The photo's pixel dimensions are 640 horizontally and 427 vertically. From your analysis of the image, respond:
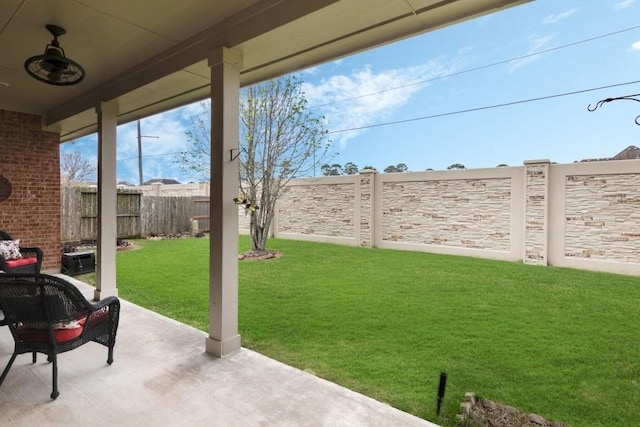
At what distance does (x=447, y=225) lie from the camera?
877 cm

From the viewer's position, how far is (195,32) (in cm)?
300

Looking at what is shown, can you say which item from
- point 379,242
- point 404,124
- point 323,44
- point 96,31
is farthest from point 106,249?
point 404,124

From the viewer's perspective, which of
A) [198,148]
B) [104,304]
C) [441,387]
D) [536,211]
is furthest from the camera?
[198,148]

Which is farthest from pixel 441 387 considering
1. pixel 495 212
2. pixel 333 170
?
pixel 333 170

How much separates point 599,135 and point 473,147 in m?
4.82

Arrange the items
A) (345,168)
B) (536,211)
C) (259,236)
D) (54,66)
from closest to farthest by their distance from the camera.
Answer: (54,66)
(536,211)
(259,236)
(345,168)

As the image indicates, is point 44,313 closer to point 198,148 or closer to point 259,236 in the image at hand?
point 259,236

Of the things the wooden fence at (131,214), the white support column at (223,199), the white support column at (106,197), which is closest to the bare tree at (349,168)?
the wooden fence at (131,214)

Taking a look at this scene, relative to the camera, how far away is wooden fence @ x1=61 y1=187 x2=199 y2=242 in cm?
1001

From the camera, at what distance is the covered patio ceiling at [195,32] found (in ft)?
7.93

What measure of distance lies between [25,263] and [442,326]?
5.20 meters

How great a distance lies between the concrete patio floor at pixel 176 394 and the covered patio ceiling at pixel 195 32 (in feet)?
8.40

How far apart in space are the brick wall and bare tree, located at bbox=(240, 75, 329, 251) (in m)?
3.88

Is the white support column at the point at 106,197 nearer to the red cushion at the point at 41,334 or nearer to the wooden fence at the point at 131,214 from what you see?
the red cushion at the point at 41,334
